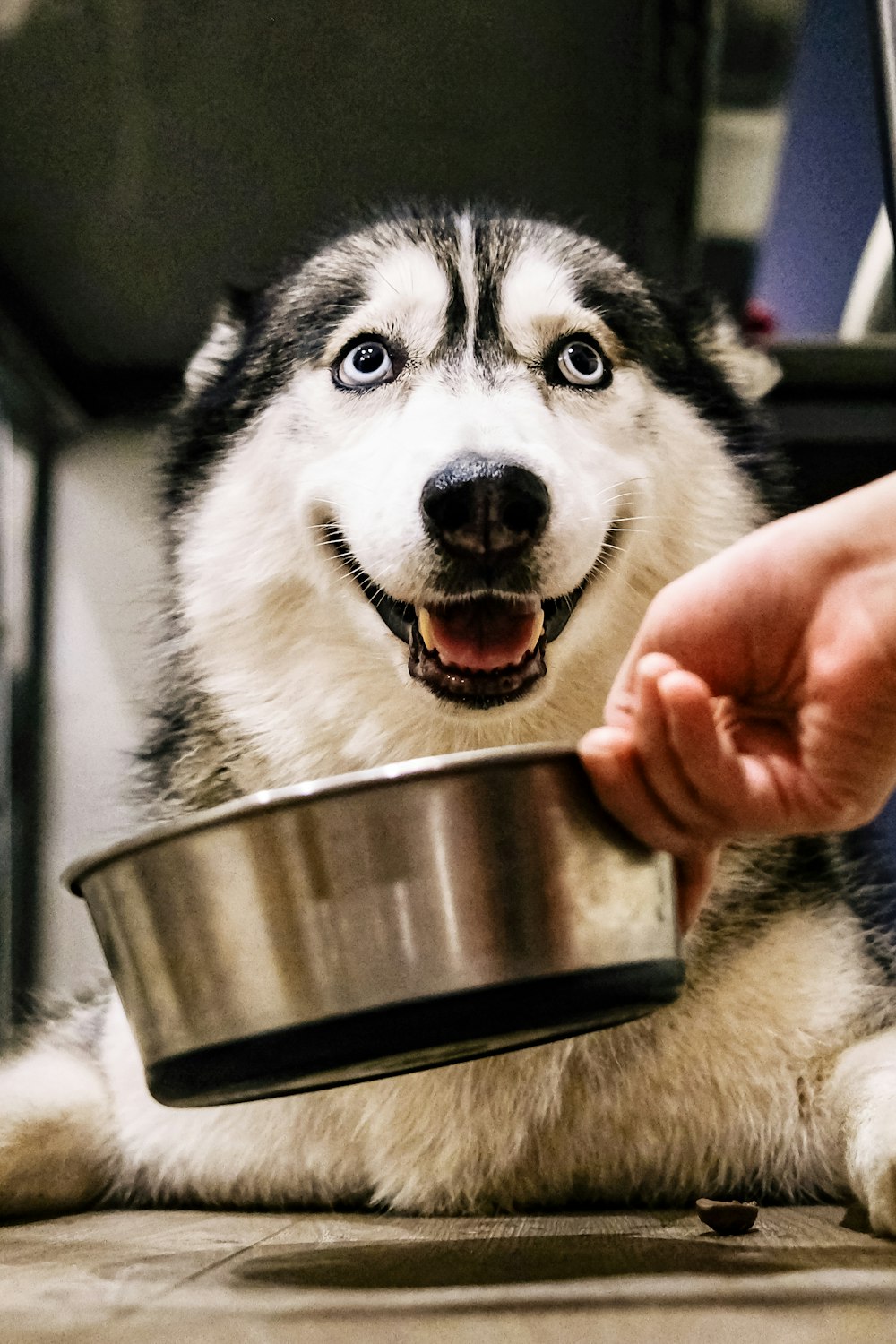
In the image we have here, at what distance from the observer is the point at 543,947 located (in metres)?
0.75

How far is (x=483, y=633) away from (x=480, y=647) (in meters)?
0.02

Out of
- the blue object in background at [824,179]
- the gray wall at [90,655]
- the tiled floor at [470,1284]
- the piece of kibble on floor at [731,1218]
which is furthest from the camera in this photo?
the gray wall at [90,655]

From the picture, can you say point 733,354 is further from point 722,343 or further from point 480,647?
point 480,647

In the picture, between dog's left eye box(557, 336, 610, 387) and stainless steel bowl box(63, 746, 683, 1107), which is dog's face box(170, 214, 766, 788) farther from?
stainless steel bowl box(63, 746, 683, 1107)

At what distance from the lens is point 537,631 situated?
112cm

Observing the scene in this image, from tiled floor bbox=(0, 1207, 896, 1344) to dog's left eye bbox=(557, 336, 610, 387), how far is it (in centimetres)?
92

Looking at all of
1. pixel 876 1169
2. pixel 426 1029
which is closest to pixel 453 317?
pixel 426 1029

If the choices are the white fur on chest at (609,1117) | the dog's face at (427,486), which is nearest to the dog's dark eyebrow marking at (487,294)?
the dog's face at (427,486)

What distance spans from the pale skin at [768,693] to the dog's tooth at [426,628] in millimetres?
370

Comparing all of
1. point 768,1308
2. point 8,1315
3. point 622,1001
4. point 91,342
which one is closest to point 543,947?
point 622,1001

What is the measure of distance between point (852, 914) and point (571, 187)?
3.80 ft

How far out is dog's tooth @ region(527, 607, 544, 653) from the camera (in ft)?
3.64

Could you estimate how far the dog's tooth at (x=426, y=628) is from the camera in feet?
3.68

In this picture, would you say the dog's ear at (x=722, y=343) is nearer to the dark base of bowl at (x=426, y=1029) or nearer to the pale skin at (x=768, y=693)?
the pale skin at (x=768, y=693)
